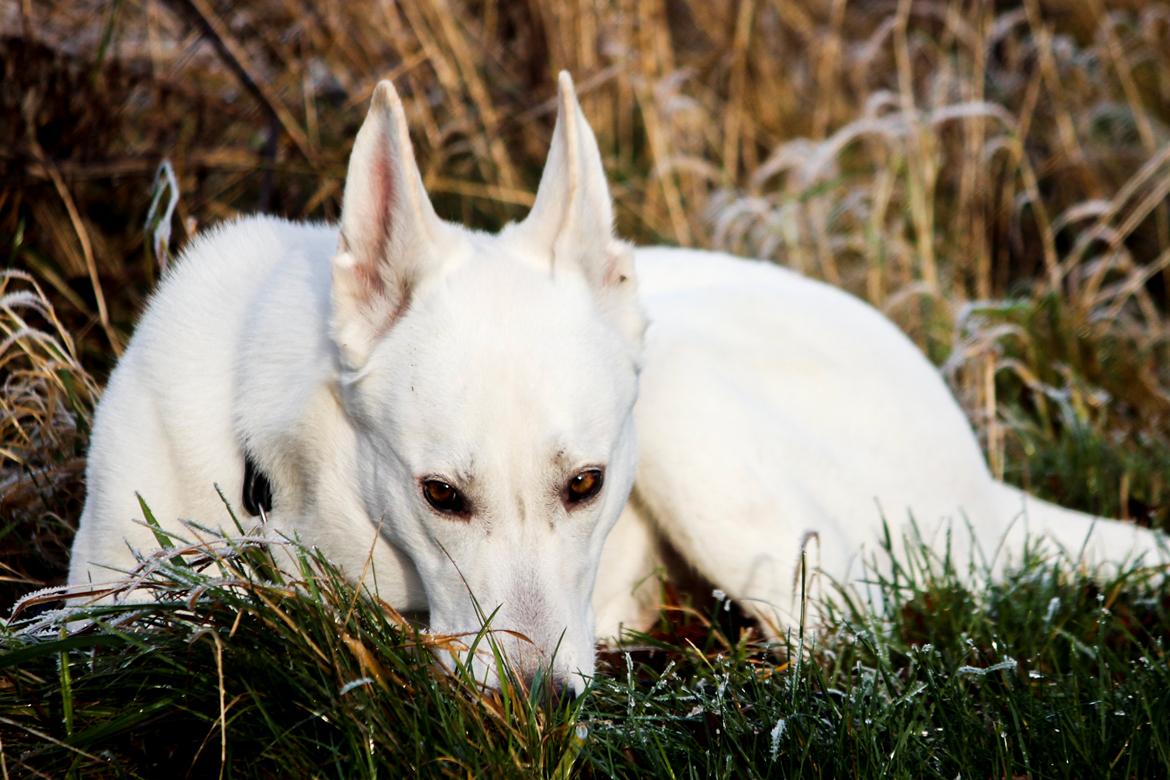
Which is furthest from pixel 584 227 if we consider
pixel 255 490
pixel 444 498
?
pixel 255 490

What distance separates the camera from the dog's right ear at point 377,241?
2412 millimetres

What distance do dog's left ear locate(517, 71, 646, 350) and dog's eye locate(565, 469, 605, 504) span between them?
39 cm

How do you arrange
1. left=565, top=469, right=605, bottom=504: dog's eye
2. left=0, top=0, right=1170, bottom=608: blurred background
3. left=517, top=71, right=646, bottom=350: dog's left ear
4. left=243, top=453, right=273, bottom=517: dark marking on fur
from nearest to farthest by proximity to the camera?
left=565, top=469, right=605, bottom=504: dog's eye, left=517, top=71, right=646, bottom=350: dog's left ear, left=243, top=453, right=273, bottom=517: dark marking on fur, left=0, top=0, right=1170, bottom=608: blurred background

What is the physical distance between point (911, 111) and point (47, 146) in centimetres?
368

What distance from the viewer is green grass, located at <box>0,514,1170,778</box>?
7.24 ft

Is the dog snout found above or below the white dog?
below

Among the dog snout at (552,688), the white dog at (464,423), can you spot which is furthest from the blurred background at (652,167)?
the dog snout at (552,688)

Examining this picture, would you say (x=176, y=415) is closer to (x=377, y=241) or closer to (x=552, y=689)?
(x=377, y=241)

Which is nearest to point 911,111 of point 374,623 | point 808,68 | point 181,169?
point 808,68

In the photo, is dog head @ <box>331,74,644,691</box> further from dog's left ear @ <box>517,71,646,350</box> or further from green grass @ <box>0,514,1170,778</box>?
green grass @ <box>0,514,1170,778</box>

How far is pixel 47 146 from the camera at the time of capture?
4457 mm

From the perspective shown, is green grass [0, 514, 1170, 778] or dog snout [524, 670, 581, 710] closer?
green grass [0, 514, 1170, 778]

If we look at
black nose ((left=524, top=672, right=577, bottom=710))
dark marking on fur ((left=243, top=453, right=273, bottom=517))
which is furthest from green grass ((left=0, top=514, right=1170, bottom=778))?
dark marking on fur ((left=243, top=453, right=273, bottom=517))

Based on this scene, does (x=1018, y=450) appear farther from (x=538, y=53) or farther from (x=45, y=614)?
(x=45, y=614)
